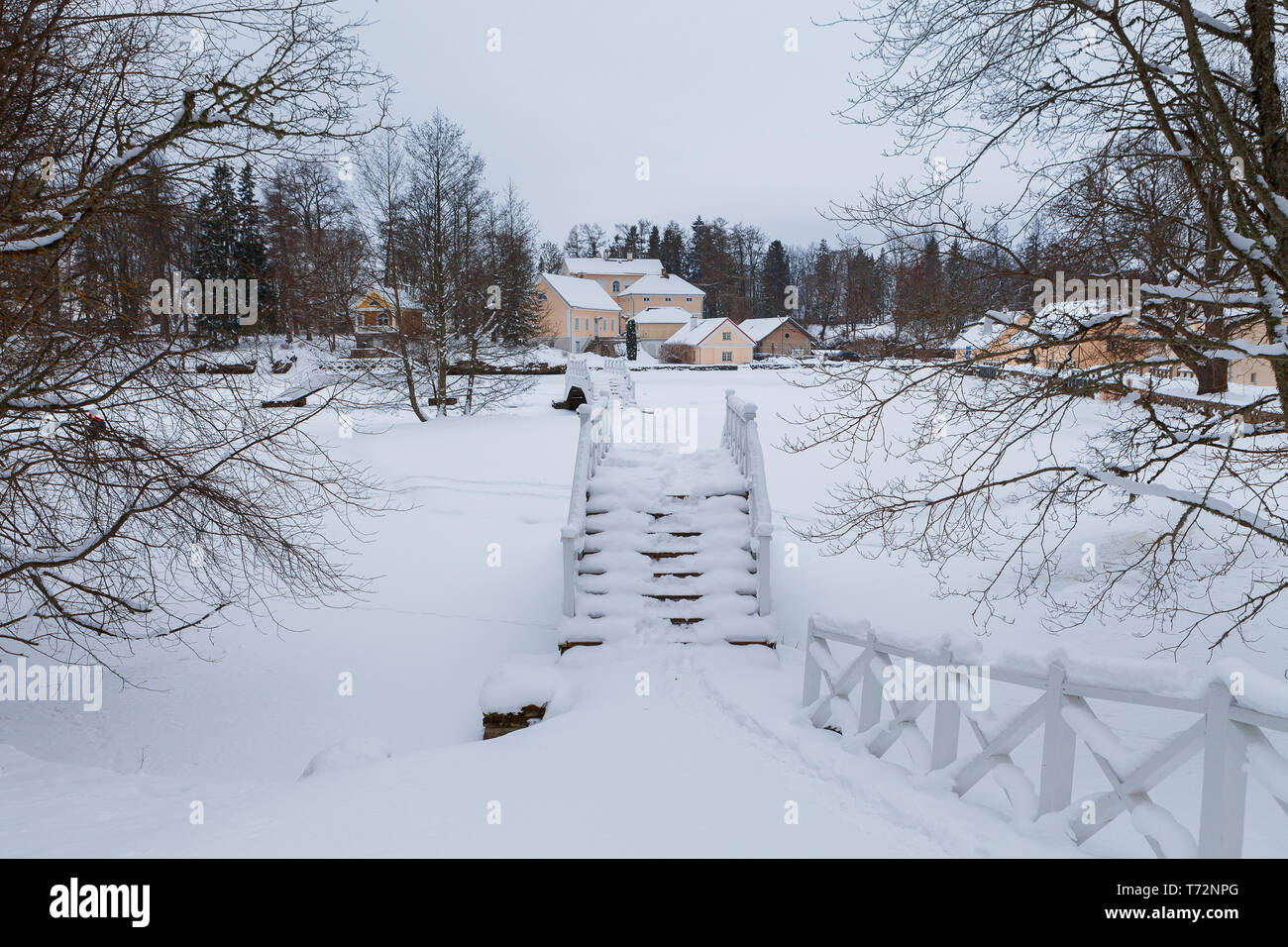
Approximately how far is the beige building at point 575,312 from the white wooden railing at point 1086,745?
5551cm

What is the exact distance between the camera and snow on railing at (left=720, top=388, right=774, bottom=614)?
7.95 metres

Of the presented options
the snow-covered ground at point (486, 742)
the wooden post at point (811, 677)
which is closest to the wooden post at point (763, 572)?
the snow-covered ground at point (486, 742)

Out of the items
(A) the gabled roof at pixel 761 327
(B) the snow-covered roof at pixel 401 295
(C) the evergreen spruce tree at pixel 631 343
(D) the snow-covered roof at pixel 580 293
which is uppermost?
(D) the snow-covered roof at pixel 580 293

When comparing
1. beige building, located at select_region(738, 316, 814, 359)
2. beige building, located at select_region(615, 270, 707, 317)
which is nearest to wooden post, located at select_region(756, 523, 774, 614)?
beige building, located at select_region(738, 316, 814, 359)

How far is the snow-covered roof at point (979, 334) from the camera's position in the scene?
20.5 ft

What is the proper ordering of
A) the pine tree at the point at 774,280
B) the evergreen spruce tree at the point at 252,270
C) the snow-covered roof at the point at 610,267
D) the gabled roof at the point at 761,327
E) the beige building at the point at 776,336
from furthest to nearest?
the pine tree at the point at 774,280 → the snow-covered roof at the point at 610,267 → the beige building at the point at 776,336 → the gabled roof at the point at 761,327 → the evergreen spruce tree at the point at 252,270

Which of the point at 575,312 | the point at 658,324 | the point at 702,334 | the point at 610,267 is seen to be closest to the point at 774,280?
the point at 610,267

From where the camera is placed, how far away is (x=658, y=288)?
244 feet

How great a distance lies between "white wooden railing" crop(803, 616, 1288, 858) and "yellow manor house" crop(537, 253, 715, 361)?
47.9 metres

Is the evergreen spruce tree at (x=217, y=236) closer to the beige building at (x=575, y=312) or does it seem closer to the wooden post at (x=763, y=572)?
the wooden post at (x=763, y=572)

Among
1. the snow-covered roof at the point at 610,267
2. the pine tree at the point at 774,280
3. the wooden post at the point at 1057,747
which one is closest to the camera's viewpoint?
the wooden post at the point at 1057,747
